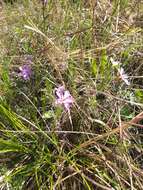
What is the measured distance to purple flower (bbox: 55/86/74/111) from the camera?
1543mm

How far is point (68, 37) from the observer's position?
1818mm

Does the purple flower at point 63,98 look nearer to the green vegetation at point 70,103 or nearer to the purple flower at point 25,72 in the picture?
the green vegetation at point 70,103

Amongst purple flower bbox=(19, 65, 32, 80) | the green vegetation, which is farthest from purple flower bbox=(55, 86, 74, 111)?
purple flower bbox=(19, 65, 32, 80)

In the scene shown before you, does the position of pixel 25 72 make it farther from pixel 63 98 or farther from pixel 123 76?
pixel 123 76

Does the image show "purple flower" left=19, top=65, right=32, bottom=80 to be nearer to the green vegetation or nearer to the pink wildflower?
the green vegetation

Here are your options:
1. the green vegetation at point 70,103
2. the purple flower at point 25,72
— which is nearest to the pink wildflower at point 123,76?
the green vegetation at point 70,103

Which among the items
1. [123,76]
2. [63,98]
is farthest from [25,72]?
[123,76]

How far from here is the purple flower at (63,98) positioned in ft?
5.06

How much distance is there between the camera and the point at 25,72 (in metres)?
1.67

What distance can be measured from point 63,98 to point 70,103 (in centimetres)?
5

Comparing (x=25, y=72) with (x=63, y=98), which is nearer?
(x=63, y=98)

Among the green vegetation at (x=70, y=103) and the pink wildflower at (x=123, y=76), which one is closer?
the green vegetation at (x=70, y=103)

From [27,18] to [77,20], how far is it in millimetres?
202

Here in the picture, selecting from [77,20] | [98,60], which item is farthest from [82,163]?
[77,20]
